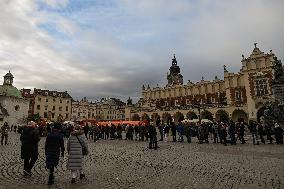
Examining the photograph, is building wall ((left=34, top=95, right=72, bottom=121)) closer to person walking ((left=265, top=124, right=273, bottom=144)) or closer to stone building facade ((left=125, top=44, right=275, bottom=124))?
stone building facade ((left=125, top=44, right=275, bottom=124))

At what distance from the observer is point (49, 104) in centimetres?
9238

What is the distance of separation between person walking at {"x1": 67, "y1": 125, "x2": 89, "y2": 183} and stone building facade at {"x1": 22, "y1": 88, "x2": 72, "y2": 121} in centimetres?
8291

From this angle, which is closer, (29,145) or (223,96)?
(29,145)

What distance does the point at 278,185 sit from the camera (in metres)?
6.92

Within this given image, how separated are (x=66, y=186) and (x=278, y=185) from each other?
18.3ft

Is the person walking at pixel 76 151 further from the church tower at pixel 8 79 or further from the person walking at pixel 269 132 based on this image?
the church tower at pixel 8 79

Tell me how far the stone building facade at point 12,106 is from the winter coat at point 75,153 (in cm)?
6334

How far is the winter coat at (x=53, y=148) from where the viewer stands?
7.60 meters

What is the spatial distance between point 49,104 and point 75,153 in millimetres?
89666

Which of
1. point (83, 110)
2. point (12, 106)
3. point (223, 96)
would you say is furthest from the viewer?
point (83, 110)

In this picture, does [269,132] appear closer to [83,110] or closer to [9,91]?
[9,91]

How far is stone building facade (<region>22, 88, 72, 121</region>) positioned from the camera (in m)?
89.5

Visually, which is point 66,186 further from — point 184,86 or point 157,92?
point 157,92

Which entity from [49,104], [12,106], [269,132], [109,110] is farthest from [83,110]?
[269,132]
